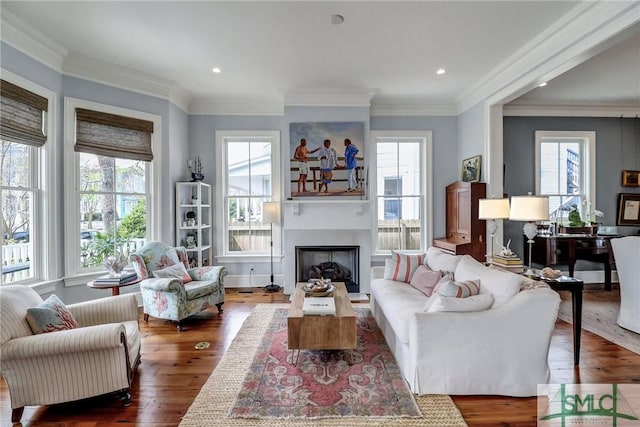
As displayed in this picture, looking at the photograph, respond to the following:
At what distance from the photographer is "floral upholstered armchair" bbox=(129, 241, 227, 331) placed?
3316 millimetres

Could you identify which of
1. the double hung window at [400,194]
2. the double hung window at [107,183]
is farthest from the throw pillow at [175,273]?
the double hung window at [400,194]

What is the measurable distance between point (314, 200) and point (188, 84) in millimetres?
2369

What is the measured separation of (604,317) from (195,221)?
5.36 metres

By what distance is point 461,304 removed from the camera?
218cm

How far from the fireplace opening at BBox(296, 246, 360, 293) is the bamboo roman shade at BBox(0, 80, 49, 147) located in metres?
3.30

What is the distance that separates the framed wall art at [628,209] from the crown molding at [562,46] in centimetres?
311

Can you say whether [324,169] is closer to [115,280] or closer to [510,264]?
[510,264]

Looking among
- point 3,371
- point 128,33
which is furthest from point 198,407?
point 128,33

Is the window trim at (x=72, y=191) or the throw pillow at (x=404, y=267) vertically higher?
the window trim at (x=72, y=191)

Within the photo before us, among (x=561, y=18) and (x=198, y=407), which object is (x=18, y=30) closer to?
(x=198, y=407)

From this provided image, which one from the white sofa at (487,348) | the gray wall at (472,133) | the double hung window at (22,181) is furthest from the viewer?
the gray wall at (472,133)

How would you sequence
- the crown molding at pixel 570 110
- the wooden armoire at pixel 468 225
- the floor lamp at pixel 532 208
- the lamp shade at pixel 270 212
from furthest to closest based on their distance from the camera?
the crown molding at pixel 570 110
the lamp shade at pixel 270 212
the wooden armoire at pixel 468 225
the floor lamp at pixel 532 208

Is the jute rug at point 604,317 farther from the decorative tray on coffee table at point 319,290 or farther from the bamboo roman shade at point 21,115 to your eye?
the bamboo roman shade at point 21,115

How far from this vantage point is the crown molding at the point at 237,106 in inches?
195
